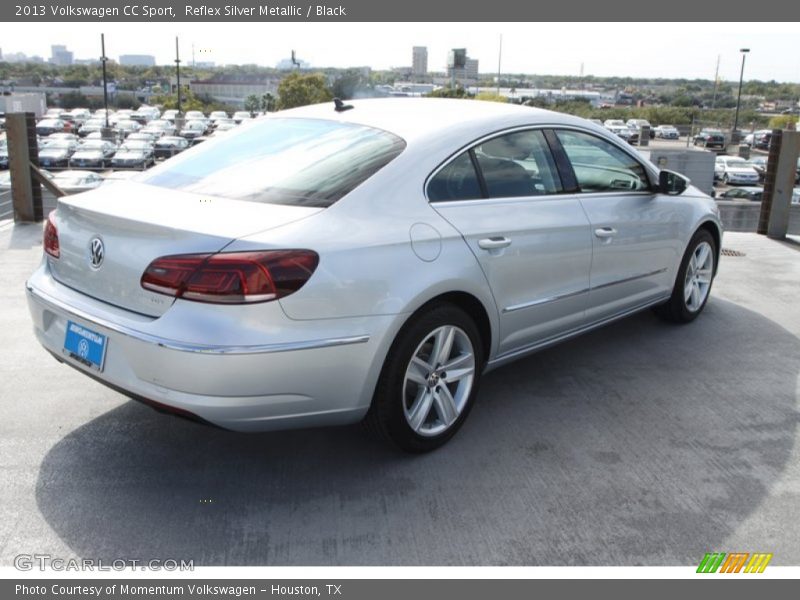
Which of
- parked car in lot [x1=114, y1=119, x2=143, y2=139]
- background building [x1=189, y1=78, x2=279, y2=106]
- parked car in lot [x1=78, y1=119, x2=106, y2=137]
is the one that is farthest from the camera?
background building [x1=189, y1=78, x2=279, y2=106]

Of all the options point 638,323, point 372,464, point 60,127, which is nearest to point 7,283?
point 372,464

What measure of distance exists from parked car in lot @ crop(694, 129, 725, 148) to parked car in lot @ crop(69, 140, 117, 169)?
3960cm

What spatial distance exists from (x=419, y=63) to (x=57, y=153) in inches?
965

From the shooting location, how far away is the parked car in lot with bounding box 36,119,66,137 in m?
57.4

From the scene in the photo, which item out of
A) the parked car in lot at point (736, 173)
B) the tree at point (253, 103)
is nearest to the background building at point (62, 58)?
the tree at point (253, 103)

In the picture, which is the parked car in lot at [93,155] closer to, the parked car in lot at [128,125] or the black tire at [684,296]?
the parked car in lot at [128,125]

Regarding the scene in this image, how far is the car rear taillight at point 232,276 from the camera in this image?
9.18 feet

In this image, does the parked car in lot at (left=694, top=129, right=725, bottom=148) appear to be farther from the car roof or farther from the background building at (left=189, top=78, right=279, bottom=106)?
the car roof

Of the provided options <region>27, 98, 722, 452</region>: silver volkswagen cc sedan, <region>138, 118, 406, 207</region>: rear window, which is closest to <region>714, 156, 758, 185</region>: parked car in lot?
<region>27, 98, 722, 452</region>: silver volkswagen cc sedan

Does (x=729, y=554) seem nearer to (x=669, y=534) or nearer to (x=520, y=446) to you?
(x=669, y=534)

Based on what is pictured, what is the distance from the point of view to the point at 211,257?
282 cm

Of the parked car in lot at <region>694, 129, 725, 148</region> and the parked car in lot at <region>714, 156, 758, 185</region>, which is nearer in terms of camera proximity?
the parked car in lot at <region>714, 156, 758, 185</region>

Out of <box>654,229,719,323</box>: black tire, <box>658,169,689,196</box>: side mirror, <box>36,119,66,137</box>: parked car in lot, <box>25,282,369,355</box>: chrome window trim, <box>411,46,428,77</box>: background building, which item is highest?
<box>411,46,428,77</box>: background building

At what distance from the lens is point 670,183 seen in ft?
16.3
